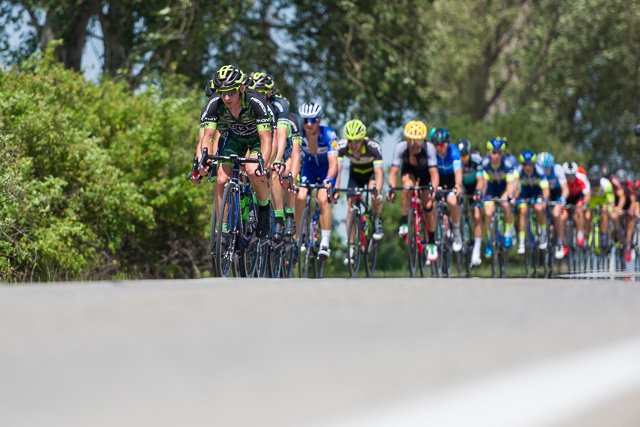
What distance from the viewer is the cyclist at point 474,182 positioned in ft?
53.8

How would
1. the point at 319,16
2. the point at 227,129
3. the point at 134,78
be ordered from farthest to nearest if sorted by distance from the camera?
1. the point at 319,16
2. the point at 134,78
3. the point at 227,129

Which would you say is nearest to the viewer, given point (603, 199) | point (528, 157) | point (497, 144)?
point (497, 144)

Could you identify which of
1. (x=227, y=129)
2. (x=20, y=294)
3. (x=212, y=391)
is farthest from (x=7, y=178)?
(x=212, y=391)

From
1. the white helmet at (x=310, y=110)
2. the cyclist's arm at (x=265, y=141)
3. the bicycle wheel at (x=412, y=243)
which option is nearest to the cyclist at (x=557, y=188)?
the bicycle wheel at (x=412, y=243)

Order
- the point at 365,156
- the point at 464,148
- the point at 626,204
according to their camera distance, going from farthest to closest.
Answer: the point at 626,204
the point at 464,148
the point at 365,156

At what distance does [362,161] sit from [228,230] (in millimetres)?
4881

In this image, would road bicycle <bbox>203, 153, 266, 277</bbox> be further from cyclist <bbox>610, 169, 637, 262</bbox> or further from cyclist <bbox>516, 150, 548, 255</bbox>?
cyclist <bbox>610, 169, 637, 262</bbox>

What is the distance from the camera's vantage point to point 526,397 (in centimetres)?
322

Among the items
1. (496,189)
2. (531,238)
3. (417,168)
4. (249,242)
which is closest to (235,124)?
(249,242)

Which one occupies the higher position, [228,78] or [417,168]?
[228,78]

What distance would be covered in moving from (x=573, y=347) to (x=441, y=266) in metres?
10.3

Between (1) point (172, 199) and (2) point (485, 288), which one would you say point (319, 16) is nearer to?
(1) point (172, 199)

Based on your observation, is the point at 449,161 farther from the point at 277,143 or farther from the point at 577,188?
the point at 577,188

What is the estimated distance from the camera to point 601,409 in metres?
3.21
